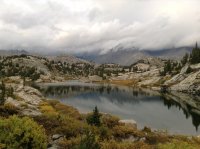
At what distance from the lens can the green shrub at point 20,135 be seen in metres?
22.3

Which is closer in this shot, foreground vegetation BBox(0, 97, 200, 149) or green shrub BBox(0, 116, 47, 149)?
green shrub BBox(0, 116, 47, 149)

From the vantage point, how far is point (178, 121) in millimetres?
87062

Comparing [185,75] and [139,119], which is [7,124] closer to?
[139,119]

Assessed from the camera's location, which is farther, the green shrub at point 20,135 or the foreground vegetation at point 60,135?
the foreground vegetation at point 60,135

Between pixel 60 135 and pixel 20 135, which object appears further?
pixel 60 135

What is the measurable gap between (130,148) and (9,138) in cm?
1097

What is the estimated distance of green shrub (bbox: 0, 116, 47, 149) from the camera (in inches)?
880

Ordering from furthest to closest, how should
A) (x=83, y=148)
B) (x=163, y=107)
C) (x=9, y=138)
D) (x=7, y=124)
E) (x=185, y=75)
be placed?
1. (x=185, y=75)
2. (x=163, y=107)
3. (x=7, y=124)
4. (x=9, y=138)
5. (x=83, y=148)

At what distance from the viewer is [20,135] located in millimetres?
22906

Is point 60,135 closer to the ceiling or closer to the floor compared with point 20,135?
closer to the floor

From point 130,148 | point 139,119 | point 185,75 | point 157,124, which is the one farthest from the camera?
point 185,75

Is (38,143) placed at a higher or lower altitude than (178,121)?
higher

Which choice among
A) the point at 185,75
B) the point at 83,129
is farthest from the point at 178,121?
the point at 185,75

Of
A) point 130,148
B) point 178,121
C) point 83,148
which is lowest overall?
point 178,121
